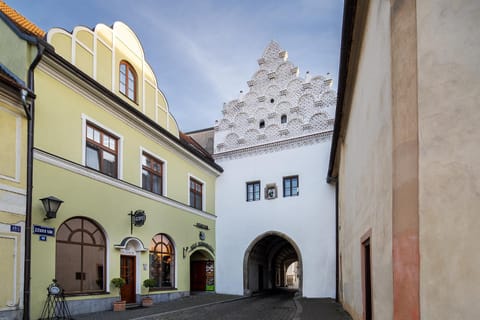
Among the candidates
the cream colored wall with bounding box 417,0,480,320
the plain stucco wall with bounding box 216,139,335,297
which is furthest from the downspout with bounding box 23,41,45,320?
the plain stucco wall with bounding box 216,139,335,297

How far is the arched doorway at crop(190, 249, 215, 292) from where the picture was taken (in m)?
19.7

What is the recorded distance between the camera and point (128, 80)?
49.0 feet

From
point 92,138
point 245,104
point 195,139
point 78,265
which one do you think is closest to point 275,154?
point 245,104

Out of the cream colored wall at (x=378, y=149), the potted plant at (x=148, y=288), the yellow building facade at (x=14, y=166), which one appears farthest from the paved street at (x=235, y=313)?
the cream colored wall at (x=378, y=149)

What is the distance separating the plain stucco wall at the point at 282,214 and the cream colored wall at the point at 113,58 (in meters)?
4.91

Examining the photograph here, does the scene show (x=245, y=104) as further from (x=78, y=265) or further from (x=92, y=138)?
(x=78, y=265)

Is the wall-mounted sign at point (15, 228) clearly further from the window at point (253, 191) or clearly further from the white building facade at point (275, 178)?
the window at point (253, 191)

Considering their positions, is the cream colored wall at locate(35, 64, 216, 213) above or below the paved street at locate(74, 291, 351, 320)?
above

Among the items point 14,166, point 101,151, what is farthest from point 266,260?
point 14,166

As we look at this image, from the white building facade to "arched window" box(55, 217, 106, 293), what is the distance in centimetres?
906

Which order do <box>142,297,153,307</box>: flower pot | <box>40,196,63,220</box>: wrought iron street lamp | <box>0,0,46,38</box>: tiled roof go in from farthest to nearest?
<box>142,297,153,307</box>: flower pot, <box>0,0,46,38</box>: tiled roof, <box>40,196,63,220</box>: wrought iron street lamp

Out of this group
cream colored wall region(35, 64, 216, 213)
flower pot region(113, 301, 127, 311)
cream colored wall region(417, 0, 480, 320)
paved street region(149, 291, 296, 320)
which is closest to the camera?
cream colored wall region(417, 0, 480, 320)

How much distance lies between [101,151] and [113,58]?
342cm

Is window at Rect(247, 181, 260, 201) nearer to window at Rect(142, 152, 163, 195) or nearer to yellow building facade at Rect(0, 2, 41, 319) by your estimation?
window at Rect(142, 152, 163, 195)
